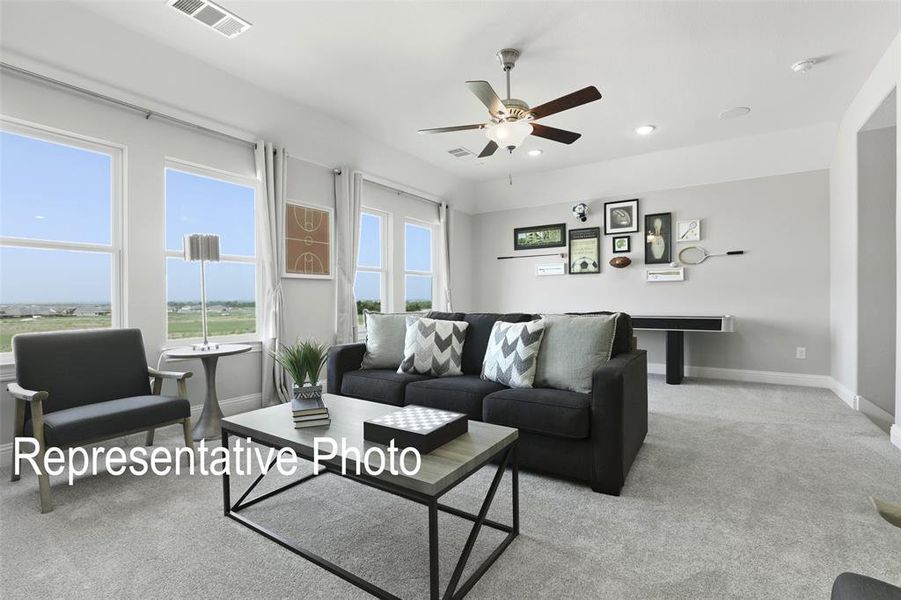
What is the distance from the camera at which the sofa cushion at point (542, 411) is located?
2.24 m

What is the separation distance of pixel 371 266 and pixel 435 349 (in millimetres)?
2616

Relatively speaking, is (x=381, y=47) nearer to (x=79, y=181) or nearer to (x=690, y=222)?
(x=79, y=181)

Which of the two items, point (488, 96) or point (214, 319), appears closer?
point (488, 96)

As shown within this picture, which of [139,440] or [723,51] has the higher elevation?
[723,51]

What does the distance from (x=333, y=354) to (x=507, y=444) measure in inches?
75.1

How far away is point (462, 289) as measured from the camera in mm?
6973

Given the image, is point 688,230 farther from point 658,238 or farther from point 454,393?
point 454,393

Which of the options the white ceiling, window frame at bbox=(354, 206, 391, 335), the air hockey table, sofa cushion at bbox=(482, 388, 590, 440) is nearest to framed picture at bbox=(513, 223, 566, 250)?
the air hockey table

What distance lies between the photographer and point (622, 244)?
5910 mm

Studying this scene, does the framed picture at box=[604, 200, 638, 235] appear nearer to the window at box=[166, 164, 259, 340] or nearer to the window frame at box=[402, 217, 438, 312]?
the window frame at box=[402, 217, 438, 312]

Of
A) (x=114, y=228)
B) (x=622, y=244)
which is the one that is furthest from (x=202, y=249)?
(x=622, y=244)

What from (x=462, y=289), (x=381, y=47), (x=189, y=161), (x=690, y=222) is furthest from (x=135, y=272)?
(x=690, y=222)

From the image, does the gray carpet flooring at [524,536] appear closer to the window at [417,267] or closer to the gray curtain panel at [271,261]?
the gray curtain panel at [271,261]

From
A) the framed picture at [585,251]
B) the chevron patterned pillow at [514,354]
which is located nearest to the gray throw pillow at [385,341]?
the chevron patterned pillow at [514,354]
